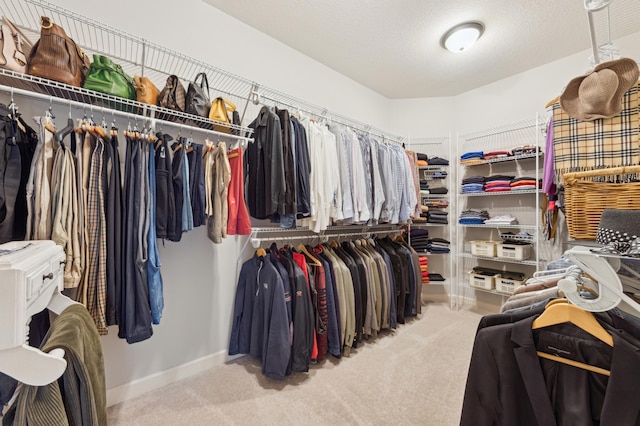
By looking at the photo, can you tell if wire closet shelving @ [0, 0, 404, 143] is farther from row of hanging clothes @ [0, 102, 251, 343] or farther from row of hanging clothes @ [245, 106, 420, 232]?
row of hanging clothes @ [245, 106, 420, 232]

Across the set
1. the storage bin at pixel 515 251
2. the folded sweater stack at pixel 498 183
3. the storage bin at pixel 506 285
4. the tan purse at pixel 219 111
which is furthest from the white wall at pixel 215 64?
the storage bin at pixel 506 285

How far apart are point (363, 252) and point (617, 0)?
2.73 metres

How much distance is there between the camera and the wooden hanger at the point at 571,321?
67 cm

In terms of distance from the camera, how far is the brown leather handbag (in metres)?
1.20

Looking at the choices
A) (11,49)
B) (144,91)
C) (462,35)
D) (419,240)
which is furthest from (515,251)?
(11,49)

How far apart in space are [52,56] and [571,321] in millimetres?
2173

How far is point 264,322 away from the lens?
1.95m

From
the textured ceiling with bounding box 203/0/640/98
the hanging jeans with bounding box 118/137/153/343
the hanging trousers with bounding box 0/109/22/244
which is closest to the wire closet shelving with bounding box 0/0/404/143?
the hanging trousers with bounding box 0/109/22/244

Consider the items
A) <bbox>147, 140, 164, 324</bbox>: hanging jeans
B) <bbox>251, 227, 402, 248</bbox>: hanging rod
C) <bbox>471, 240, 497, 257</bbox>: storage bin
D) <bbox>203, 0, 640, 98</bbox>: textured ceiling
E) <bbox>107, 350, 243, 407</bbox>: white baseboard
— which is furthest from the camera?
<bbox>471, 240, 497, 257</bbox>: storage bin

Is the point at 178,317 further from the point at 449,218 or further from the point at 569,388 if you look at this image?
the point at 449,218

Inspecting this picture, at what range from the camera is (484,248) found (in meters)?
2.99

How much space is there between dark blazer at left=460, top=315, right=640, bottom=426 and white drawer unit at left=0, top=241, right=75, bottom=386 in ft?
3.35

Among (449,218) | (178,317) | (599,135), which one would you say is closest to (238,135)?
(178,317)

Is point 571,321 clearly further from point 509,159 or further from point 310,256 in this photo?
point 509,159
